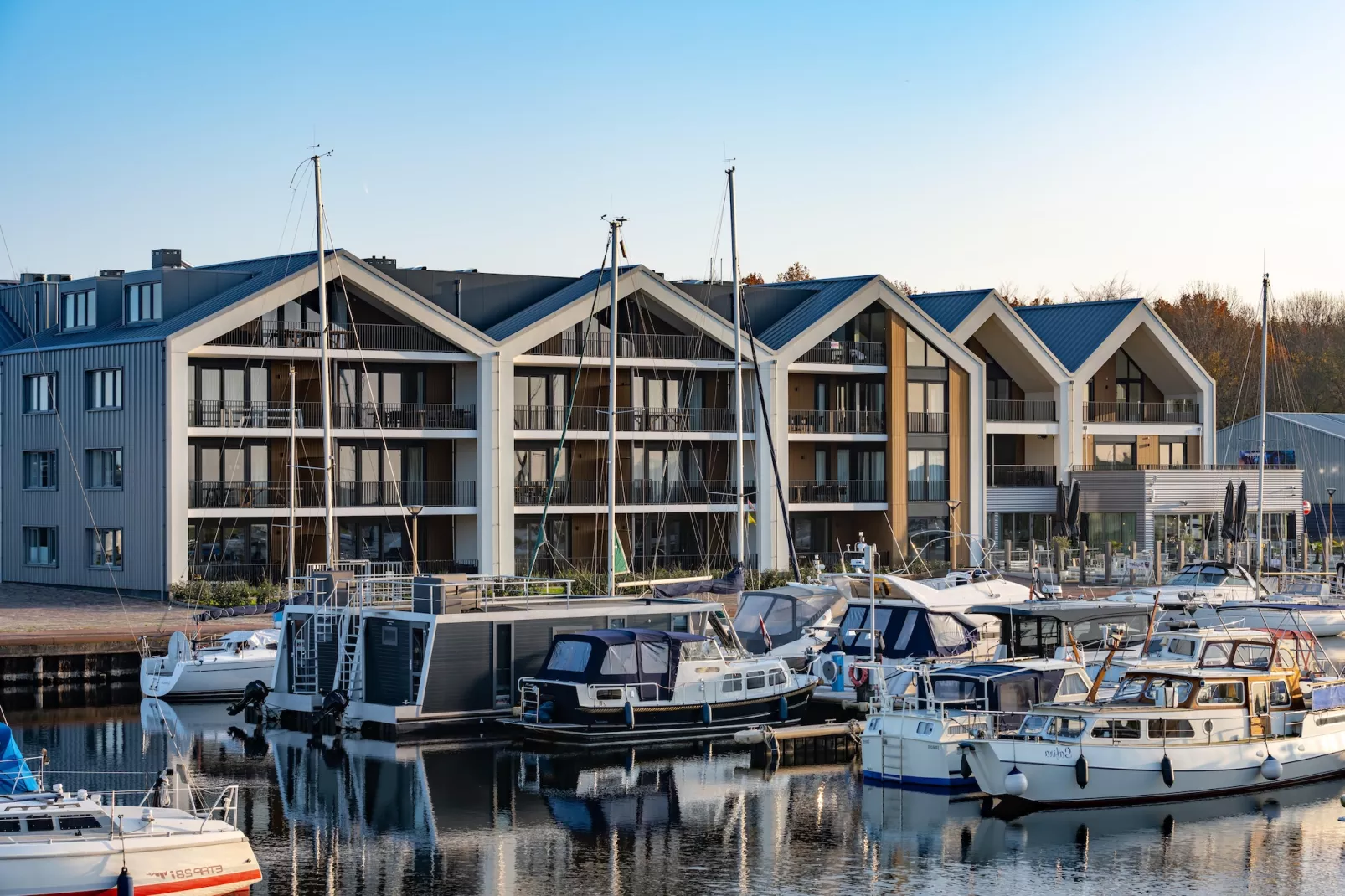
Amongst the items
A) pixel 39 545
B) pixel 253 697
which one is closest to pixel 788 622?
pixel 253 697

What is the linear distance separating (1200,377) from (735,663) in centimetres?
4661

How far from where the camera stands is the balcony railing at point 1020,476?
7350 cm

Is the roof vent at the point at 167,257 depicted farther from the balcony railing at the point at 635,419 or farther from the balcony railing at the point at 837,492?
the balcony railing at the point at 837,492

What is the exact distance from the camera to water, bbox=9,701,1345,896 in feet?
83.6

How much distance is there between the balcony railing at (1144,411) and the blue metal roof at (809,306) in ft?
48.1

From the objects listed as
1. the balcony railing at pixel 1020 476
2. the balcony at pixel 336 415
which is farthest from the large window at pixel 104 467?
the balcony railing at pixel 1020 476

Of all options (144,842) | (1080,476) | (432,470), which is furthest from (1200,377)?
(144,842)

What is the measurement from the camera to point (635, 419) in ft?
209

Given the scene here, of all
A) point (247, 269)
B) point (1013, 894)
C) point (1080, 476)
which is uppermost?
point (247, 269)

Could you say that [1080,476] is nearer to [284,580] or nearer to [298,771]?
[284,580]

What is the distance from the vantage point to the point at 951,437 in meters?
70.1

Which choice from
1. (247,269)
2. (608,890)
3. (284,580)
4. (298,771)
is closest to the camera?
(608,890)

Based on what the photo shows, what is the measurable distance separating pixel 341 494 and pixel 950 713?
104 ft

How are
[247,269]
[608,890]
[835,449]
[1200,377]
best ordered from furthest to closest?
[1200,377] → [835,449] → [247,269] → [608,890]
